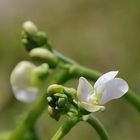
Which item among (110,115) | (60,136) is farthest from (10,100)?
(60,136)

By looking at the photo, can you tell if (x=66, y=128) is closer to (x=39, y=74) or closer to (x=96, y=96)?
(x=96, y=96)

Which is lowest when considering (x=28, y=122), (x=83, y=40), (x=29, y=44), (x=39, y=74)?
(x=83, y=40)

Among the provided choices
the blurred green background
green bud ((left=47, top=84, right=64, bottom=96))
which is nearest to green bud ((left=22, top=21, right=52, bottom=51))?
green bud ((left=47, top=84, right=64, bottom=96))

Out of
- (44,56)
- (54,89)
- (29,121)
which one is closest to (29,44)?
(44,56)

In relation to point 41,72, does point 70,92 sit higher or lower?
higher

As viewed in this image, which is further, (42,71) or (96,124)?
(42,71)

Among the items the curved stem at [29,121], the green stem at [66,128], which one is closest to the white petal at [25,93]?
the curved stem at [29,121]

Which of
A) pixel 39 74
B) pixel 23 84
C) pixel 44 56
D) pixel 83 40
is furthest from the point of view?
pixel 83 40

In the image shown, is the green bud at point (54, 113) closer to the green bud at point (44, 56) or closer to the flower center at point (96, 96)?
the flower center at point (96, 96)
